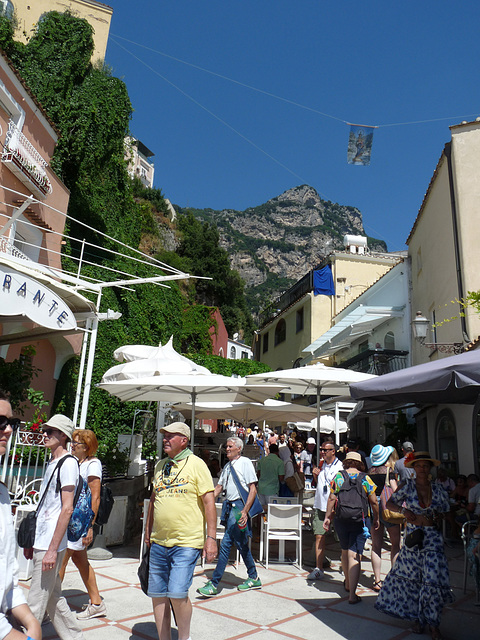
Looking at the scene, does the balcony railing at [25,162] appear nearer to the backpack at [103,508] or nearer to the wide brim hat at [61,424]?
the backpack at [103,508]

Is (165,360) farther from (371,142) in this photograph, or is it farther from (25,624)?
(371,142)

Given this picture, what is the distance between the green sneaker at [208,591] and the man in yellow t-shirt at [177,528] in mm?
1663

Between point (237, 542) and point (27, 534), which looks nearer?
point (27, 534)

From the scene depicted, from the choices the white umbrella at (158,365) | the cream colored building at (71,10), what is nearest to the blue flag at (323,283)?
the cream colored building at (71,10)

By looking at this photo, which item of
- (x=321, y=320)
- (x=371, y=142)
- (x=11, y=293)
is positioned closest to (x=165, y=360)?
(x=11, y=293)

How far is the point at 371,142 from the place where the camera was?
42.7 feet

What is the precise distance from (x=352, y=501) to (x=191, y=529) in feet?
7.94

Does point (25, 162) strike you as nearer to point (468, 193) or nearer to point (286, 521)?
point (286, 521)

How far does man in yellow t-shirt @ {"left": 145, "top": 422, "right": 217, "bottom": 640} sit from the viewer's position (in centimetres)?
358

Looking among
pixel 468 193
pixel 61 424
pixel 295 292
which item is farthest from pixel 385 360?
pixel 61 424

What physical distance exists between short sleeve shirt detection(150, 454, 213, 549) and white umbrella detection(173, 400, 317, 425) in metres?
6.50

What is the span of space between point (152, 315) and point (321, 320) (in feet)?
51.2

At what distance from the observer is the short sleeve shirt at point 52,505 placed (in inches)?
143

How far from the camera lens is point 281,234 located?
12794cm
